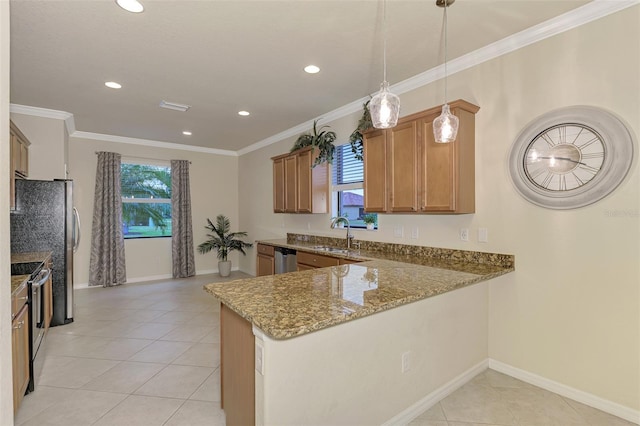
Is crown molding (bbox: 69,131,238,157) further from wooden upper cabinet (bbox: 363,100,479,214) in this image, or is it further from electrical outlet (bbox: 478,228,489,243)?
electrical outlet (bbox: 478,228,489,243)

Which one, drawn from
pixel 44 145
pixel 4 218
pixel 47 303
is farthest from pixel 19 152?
pixel 4 218

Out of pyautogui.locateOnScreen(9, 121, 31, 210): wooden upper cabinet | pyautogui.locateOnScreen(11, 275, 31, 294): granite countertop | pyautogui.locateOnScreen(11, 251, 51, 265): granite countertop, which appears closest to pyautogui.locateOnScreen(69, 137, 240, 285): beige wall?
pyautogui.locateOnScreen(9, 121, 31, 210): wooden upper cabinet

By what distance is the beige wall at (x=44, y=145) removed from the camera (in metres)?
4.21

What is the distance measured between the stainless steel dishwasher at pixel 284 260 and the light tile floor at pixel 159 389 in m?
1.19

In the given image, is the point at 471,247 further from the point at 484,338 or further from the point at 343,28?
the point at 343,28

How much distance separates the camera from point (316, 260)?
3820 millimetres

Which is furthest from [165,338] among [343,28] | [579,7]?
[579,7]

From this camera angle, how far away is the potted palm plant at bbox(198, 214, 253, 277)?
260 inches

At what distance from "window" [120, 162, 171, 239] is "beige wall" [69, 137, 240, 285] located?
0.67ft

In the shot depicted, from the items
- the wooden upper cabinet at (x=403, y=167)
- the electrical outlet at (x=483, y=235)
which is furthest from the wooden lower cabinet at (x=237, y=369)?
the electrical outlet at (x=483, y=235)

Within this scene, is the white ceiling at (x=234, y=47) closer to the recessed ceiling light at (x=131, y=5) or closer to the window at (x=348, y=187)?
the recessed ceiling light at (x=131, y=5)

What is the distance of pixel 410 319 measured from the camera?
196cm

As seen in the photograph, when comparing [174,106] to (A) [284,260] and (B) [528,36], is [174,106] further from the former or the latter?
(B) [528,36]

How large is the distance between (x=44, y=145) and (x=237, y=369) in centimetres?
447
